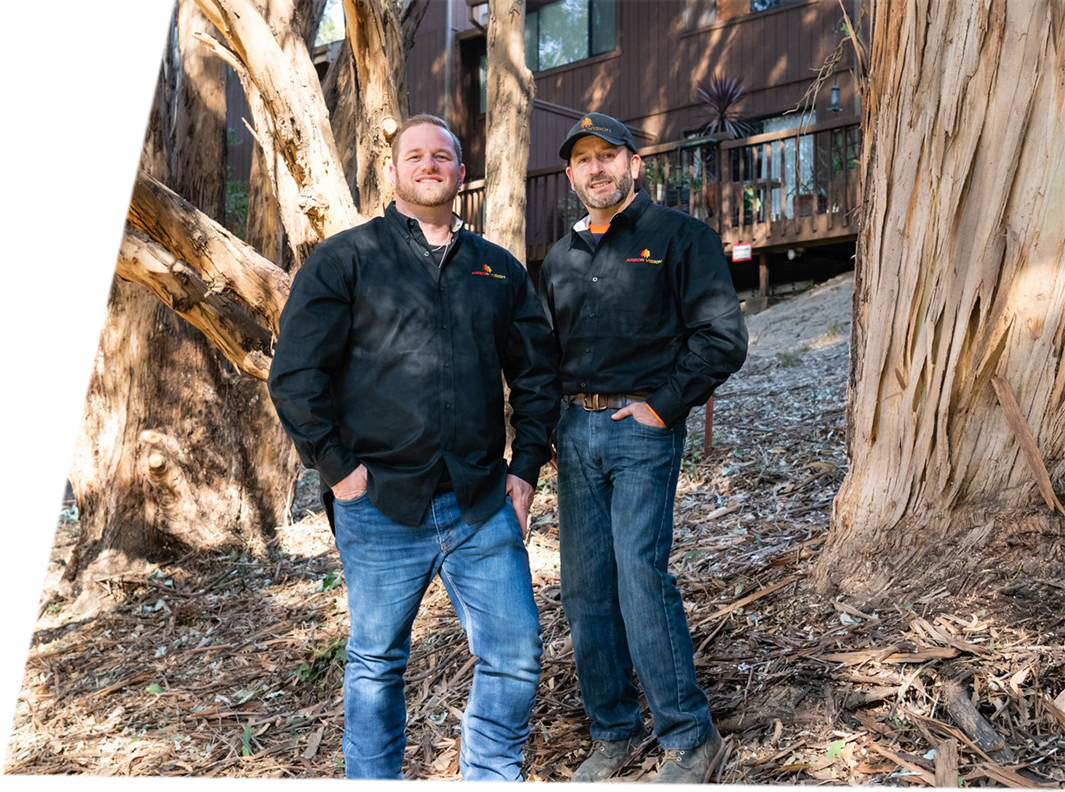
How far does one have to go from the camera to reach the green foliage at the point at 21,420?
16.9 metres

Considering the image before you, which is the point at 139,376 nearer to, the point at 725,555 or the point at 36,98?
the point at 36,98

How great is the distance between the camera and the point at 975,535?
4078 millimetres

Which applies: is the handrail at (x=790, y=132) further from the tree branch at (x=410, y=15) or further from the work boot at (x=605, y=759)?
the work boot at (x=605, y=759)

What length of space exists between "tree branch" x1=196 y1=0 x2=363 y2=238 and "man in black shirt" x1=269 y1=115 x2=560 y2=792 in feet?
8.26

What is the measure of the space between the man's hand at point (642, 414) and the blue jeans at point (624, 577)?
0.03 meters

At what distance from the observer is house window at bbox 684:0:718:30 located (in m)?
18.0

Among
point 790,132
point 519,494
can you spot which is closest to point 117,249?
point 519,494

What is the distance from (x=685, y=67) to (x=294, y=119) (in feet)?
43.7

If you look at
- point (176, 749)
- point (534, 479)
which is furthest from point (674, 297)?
point (176, 749)

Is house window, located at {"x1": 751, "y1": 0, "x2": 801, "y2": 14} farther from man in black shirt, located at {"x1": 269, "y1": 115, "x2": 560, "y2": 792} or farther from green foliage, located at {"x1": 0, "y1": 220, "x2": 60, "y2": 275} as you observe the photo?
man in black shirt, located at {"x1": 269, "y1": 115, "x2": 560, "y2": 792}

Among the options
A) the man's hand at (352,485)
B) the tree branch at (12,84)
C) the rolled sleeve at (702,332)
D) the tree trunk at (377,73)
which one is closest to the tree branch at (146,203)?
the tree trunk at (377,73)

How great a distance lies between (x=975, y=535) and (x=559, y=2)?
17.7m

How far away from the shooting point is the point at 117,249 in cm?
650

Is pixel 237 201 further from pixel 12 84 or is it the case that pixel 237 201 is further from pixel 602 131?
pixel 602 131
